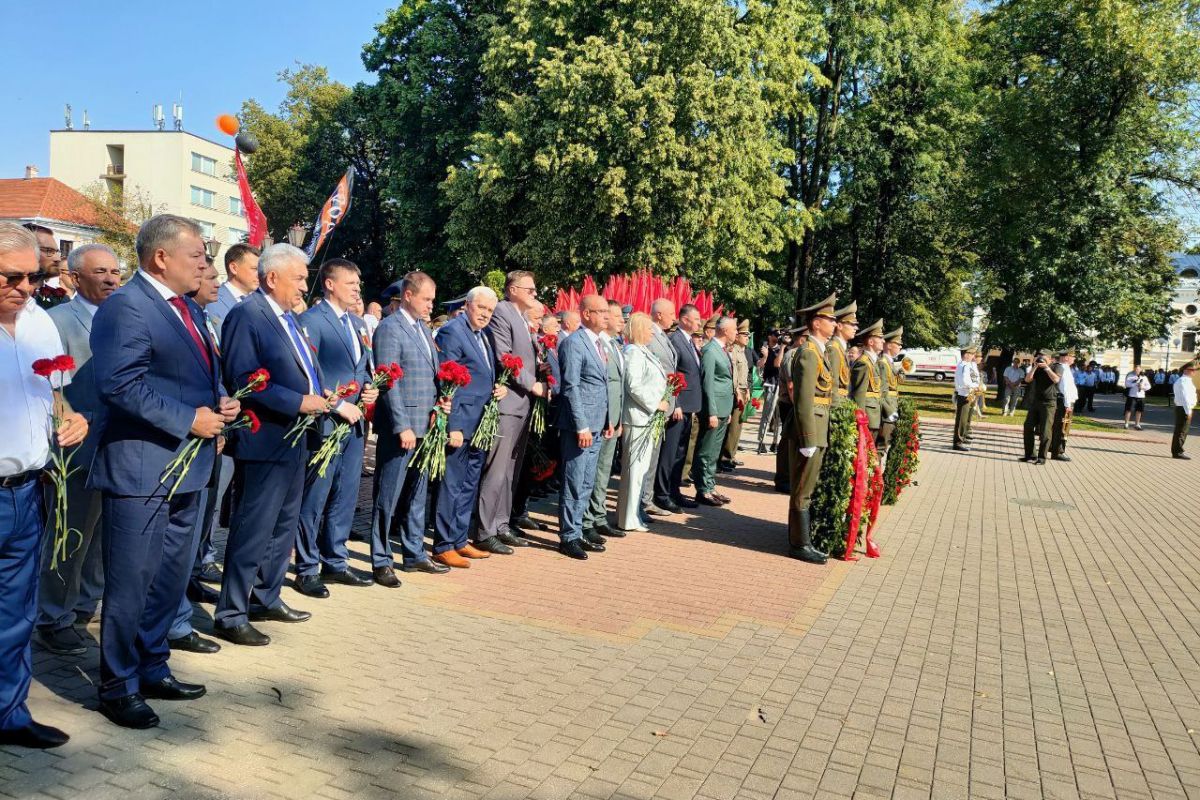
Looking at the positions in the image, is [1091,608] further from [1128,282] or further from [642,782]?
[1128,282]

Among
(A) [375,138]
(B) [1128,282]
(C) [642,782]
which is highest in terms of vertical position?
(A) [375,138]

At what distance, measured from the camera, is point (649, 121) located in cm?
2512

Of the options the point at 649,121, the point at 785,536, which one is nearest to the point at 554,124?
the point at 649,121

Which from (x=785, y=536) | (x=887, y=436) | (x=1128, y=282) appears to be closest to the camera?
(x=785, y=536)

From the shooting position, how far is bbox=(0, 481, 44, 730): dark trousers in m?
3.77

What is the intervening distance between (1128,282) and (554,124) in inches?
812

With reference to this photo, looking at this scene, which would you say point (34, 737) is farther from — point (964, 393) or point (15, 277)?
point (964, 393)

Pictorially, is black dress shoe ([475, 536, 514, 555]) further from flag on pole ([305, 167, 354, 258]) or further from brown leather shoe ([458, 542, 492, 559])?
flag on pole ([305, 167, 354, 258])

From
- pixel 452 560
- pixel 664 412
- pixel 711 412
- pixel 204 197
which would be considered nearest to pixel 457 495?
pixel 452 560

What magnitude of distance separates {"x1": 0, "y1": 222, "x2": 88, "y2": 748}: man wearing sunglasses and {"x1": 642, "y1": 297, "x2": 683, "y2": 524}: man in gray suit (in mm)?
6297

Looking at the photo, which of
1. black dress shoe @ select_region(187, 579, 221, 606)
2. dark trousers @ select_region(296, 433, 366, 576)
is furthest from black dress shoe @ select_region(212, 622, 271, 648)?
dark trousers @ select_region(296, 433, 366, 576)

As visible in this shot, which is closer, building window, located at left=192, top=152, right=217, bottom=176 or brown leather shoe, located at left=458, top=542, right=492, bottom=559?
brown leather shoe, located at left=458, top=542, right=492, bottom=559

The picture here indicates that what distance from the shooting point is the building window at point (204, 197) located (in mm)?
71250

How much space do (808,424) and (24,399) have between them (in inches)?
243
